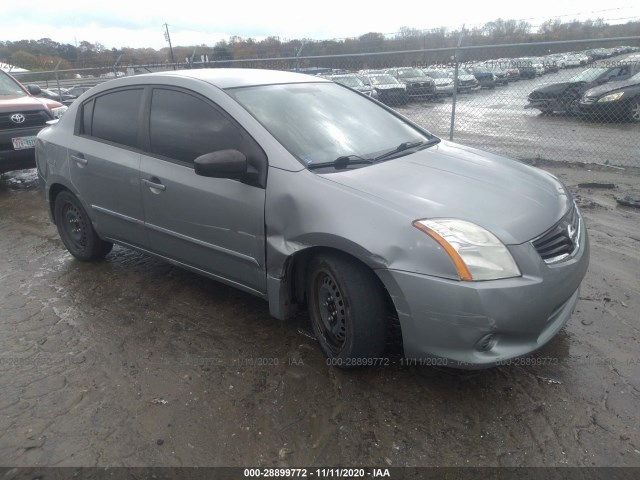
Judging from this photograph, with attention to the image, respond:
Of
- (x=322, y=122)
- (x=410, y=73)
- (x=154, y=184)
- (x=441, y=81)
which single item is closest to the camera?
(x=322, y=122)

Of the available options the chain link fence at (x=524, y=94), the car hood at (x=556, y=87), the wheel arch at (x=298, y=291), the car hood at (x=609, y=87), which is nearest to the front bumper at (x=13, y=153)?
the chain link fence at (x=524, y=94)

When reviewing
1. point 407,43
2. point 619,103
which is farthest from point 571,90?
point 407,43

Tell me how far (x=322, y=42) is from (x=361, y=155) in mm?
8374

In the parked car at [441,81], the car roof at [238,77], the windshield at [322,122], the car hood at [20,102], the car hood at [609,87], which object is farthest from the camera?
the car hood at [609,87]

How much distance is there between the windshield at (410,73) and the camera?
10.4m

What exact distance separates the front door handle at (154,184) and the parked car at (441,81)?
7.20m

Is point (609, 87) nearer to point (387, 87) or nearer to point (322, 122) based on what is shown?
point (387, 87)

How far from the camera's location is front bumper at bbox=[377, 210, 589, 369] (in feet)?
7.37

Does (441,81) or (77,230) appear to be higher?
A: (441,81)

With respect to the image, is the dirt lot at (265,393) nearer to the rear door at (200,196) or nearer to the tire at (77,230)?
the rear door at (200,196)

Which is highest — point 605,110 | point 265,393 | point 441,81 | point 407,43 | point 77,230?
point 407,43

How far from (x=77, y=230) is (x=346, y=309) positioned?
3.05m

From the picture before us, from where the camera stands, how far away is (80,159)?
3947mm

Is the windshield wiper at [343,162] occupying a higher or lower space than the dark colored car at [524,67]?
lower
